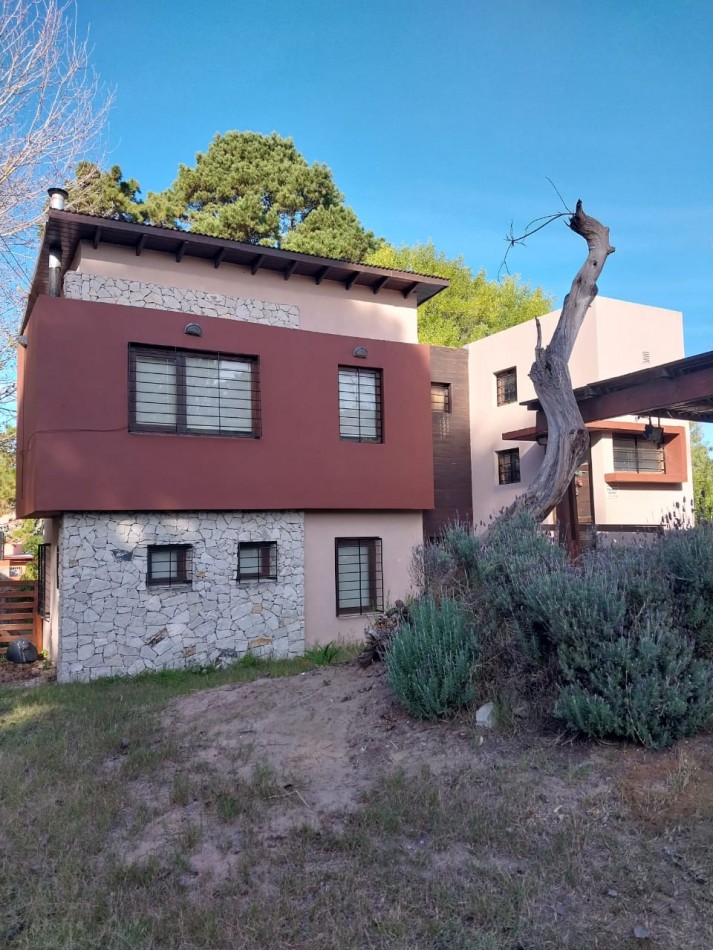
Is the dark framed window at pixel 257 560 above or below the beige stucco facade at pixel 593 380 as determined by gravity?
below

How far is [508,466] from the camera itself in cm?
1695

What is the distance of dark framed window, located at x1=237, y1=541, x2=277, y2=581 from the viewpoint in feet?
37.2

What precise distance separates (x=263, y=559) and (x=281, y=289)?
4494mm

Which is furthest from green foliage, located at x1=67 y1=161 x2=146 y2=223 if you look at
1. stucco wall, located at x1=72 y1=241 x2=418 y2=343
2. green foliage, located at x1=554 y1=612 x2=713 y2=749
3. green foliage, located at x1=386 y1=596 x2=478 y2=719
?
green foliage, located at x1=554 y1=612 x2=713 y2=749

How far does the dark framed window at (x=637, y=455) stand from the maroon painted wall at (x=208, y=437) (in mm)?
4678

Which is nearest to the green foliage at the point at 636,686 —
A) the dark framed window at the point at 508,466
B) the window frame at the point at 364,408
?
the window frame at the point at 364,408

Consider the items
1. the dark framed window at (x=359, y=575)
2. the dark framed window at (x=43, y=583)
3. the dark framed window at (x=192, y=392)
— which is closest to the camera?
the dark framed window at (x=192, y=392)

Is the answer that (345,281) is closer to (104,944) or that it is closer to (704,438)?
(104,944)

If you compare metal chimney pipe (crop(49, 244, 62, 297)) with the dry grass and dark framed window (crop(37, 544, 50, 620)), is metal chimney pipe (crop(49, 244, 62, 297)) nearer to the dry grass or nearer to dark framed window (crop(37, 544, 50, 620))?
dark framed window (crop(37, 544, 50, 620))

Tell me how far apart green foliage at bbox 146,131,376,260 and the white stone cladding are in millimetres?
13382

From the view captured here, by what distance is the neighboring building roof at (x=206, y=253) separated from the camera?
33.3ft

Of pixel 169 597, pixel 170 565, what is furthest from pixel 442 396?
pixel 169 597

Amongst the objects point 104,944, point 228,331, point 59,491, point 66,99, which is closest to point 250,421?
point 228,331

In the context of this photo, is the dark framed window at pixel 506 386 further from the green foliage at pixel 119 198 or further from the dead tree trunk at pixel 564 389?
the green foliage at pixel 119 198
